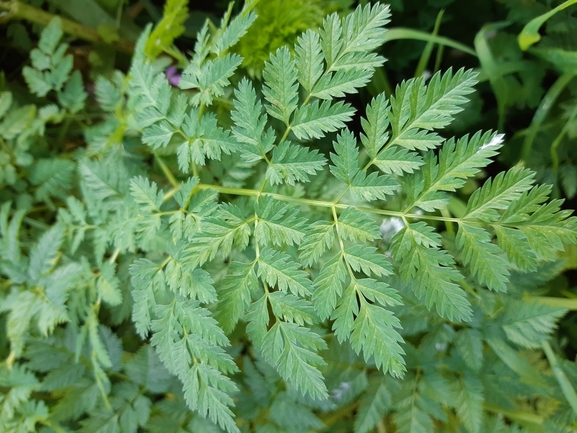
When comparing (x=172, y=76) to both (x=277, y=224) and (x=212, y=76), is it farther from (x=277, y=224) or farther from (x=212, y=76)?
(x=277, y=224)

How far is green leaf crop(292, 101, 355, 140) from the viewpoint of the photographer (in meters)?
0.68

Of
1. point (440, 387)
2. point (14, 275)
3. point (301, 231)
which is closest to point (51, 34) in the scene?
point (14, 275)

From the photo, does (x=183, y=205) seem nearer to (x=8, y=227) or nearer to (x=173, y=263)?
(x=173, y=263)

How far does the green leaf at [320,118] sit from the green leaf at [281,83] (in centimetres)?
2

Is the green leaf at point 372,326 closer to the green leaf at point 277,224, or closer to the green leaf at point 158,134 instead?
the green leaf at point 277,224

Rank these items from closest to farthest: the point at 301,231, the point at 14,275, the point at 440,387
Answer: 1. the point at 301,231
2. the point at 440,387
3. the point at 14,275

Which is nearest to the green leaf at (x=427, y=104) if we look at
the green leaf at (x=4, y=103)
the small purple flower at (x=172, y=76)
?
the small purple flower at (x=172, y=76)

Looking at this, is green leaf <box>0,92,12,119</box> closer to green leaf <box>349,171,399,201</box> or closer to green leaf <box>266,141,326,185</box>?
green leaf <box>266,141,326,185</box>

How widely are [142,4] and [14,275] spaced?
86cm

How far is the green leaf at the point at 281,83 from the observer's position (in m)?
0.68

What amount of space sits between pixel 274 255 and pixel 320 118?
Answer: 229mm

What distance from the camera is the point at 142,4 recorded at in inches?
52.9

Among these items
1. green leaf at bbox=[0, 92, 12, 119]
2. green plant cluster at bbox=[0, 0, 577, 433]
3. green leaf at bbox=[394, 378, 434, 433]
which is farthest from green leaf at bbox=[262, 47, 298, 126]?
green leaf at bbox=[0, 92, 12, 119]

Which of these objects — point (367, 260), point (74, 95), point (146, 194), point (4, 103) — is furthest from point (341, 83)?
point (4, 103)
